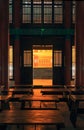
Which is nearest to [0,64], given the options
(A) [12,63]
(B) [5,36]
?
(B) [5,36]

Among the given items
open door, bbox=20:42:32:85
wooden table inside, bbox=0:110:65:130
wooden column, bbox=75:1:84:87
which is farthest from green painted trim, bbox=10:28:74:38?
wooden table inside, bbox=0:110:65:130

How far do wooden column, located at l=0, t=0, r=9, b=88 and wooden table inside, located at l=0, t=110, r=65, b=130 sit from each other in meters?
10.8

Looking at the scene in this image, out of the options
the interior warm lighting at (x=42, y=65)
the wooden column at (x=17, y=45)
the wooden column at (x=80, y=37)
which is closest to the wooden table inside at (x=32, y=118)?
the wooden column at (x=80, y=37)

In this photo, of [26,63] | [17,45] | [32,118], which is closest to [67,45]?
[26,63]

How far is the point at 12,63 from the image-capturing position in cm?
2638

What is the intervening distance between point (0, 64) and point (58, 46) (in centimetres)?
759

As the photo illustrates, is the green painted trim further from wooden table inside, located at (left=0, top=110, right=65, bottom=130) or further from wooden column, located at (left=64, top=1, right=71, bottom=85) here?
wooden table inside, located at (left=0, top=110, right=65, bottom=130)

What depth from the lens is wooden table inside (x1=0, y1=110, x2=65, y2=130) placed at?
7.82 m

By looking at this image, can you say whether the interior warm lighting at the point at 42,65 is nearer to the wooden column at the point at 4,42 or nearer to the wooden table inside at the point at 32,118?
the wooden column at the point at 4,42

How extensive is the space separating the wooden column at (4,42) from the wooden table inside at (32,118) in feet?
35.3

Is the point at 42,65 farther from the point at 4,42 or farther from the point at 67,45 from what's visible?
the point at 4,42

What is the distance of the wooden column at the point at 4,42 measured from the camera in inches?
783

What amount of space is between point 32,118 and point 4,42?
39.0 feet

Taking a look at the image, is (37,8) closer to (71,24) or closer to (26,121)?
(71,24)
